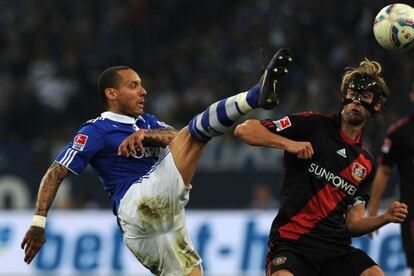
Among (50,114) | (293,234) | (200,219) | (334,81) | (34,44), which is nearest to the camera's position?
(293,234)

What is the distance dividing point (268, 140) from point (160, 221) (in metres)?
0.99

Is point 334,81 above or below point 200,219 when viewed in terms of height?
above

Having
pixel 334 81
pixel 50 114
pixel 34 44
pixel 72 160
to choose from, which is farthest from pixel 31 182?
pixel 72 160

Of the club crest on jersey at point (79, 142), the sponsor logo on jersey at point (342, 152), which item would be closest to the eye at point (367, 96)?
the sponsor logo on jersey at point (342, 152)

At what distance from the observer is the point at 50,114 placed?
598 inches

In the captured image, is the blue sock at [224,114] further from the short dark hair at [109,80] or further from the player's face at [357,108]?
the short dark hair at [109,80]

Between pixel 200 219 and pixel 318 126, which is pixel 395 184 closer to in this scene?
pixel 200 219

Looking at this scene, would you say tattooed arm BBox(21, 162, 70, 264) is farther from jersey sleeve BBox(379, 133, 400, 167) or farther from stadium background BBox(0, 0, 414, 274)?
stadium background BBox(0, 0, 414, 274)

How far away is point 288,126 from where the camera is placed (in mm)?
6609

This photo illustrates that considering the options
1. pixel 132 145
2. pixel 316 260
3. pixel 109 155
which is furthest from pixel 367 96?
pixel 109 155

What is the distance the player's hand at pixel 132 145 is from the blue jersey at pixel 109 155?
0.28 metres

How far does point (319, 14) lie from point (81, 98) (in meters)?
3.86

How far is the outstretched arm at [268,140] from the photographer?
6.31 meters

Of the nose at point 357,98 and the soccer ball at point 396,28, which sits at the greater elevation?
the soccer ball at point 396,28
